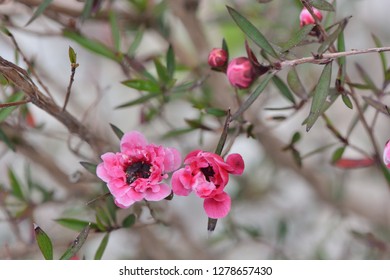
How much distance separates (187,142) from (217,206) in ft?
2.73

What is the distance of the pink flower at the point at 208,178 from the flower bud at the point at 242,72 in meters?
0.10

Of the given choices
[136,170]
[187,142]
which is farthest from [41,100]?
[187,142]

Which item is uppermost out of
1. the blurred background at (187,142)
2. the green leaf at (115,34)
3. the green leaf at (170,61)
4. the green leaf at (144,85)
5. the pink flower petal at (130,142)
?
the green leaf at (115,34)

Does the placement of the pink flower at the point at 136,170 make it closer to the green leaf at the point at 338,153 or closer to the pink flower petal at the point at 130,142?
the pink flower petal at the point at 130,142

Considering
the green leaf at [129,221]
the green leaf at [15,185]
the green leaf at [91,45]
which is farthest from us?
the green leaf at [15,185]

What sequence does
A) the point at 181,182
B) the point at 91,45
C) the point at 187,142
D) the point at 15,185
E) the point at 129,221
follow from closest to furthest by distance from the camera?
the point at 181,182
the point at 129,221
the point at 91,45
the point at 15,185
the point at 187,142

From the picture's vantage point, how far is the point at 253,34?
2.22 ft

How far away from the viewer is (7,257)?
90 cm

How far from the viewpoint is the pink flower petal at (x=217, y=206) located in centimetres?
67

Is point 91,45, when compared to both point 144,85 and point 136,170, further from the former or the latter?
point 136,170

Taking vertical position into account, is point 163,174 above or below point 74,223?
above

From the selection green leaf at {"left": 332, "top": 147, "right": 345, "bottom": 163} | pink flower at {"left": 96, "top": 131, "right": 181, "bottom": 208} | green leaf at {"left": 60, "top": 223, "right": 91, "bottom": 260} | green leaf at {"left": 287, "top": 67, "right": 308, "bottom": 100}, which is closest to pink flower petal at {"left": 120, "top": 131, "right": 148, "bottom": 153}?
pink flower at {"left": 96, "top": 131, "right": 181, "bottom": 208}

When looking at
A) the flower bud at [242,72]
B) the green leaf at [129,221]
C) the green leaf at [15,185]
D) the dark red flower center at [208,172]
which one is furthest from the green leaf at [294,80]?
Result: the green leaf at [15,185]
